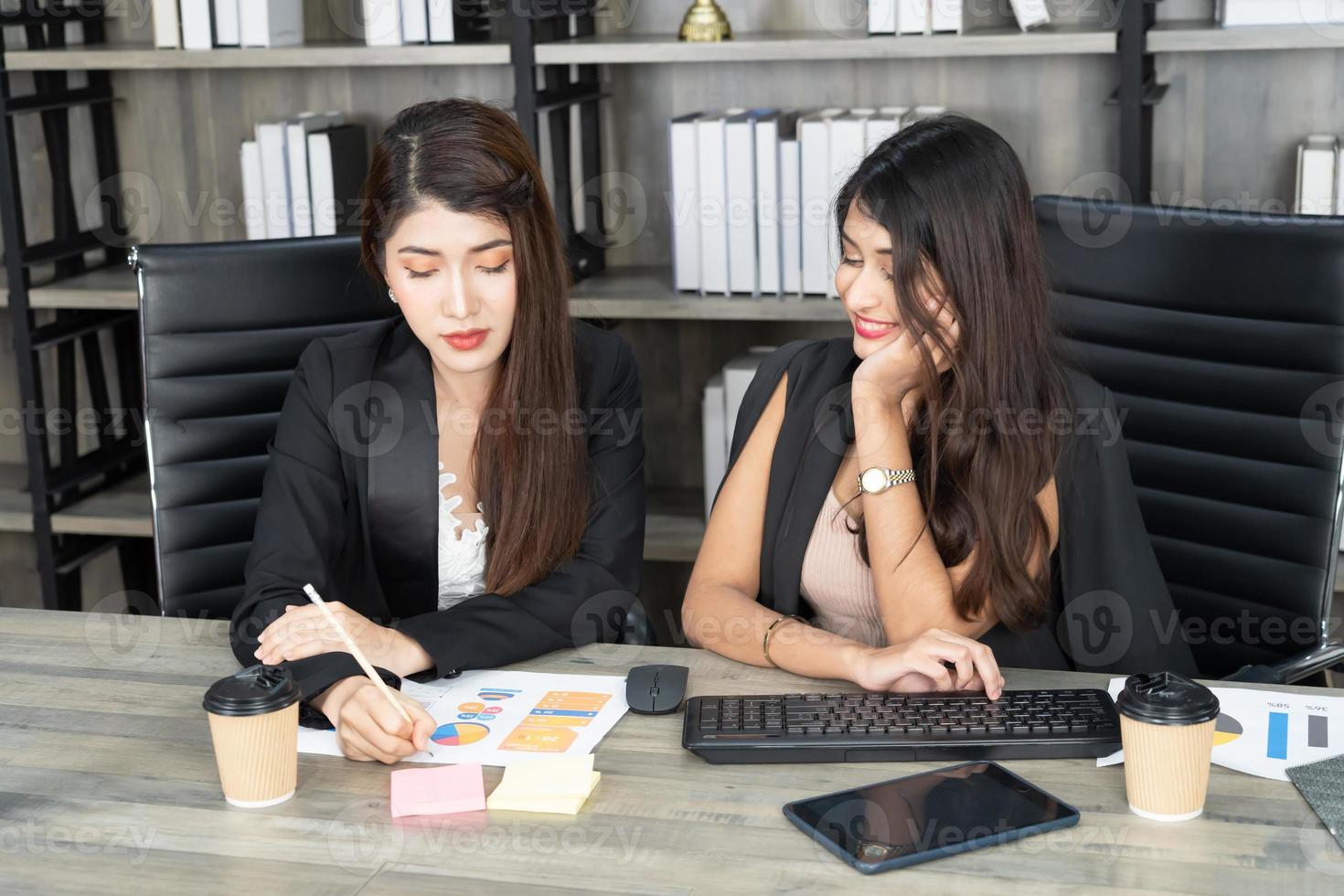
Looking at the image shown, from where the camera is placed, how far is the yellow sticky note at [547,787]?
121cm

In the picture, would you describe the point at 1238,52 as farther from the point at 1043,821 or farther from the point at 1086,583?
the point at 1043,821

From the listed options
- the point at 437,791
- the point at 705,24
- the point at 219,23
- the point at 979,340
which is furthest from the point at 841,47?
the point at 437,791

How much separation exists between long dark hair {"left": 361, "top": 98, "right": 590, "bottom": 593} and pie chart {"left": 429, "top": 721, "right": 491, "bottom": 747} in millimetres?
296

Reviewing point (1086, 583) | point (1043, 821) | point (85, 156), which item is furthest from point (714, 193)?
point (1043, 821)

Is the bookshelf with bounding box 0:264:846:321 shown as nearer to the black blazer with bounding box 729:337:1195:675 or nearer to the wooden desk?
the black blazer with bounding box 729:337:1195:675

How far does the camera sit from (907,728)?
1.30 meters

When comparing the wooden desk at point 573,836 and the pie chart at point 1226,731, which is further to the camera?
the pie chart at point 1226,731

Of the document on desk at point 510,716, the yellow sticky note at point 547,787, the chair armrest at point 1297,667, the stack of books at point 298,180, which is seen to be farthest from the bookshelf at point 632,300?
the yellow sticky note at point 547,787

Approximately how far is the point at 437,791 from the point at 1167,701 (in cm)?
61

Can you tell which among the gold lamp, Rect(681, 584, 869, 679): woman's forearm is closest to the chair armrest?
Rect(681, 584, 869, 679): woman's forearm

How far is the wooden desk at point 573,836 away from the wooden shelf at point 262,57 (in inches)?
59.7

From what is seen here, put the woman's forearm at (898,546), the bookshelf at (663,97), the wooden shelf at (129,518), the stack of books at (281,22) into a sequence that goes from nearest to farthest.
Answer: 1. the woman's forearm at (898,546)
2. the bookshelf at (663,97)
3. the stack of books at (281,22)
4. the wooden shelf at (129,518)

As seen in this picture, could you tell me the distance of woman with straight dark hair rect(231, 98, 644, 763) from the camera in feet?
5.51

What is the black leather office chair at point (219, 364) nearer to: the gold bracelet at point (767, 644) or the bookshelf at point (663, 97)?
the bookshelf at point (663, 97)
